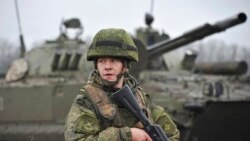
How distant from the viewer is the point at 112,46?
2.68 metres

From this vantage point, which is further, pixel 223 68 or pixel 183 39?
→ pixel 223 68

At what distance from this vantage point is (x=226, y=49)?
252 ft

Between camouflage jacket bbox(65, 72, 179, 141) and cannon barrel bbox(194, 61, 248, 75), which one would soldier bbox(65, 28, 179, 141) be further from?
cannon barrel bbox(194, 61, 248, 75)

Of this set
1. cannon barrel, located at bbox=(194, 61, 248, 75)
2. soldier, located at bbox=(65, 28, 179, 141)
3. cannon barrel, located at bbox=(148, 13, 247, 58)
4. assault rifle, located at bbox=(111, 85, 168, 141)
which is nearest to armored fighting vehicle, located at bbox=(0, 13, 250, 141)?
cannon barrel, located at bbox=(148, 13, 247, 58)

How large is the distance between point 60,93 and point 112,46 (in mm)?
4689

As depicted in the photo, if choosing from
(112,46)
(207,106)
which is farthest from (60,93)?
(112,46)

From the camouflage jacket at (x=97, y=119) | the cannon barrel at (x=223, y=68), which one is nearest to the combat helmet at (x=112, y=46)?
the camouflage jacket at (x=97, y=119)

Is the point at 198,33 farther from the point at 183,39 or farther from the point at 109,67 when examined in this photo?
the point at 109,67

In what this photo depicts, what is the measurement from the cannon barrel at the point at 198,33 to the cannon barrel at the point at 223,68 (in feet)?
6.15

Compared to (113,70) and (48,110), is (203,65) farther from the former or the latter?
(113,70)

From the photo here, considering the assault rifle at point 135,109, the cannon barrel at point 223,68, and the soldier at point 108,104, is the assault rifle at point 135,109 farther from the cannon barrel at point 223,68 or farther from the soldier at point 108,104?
the cannon barrel at point 223,68

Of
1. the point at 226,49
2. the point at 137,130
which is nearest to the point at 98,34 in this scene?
the point at 137,130

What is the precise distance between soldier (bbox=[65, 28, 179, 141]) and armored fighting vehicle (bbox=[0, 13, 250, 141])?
3541 millimetres

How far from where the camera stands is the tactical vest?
8.21 ft
